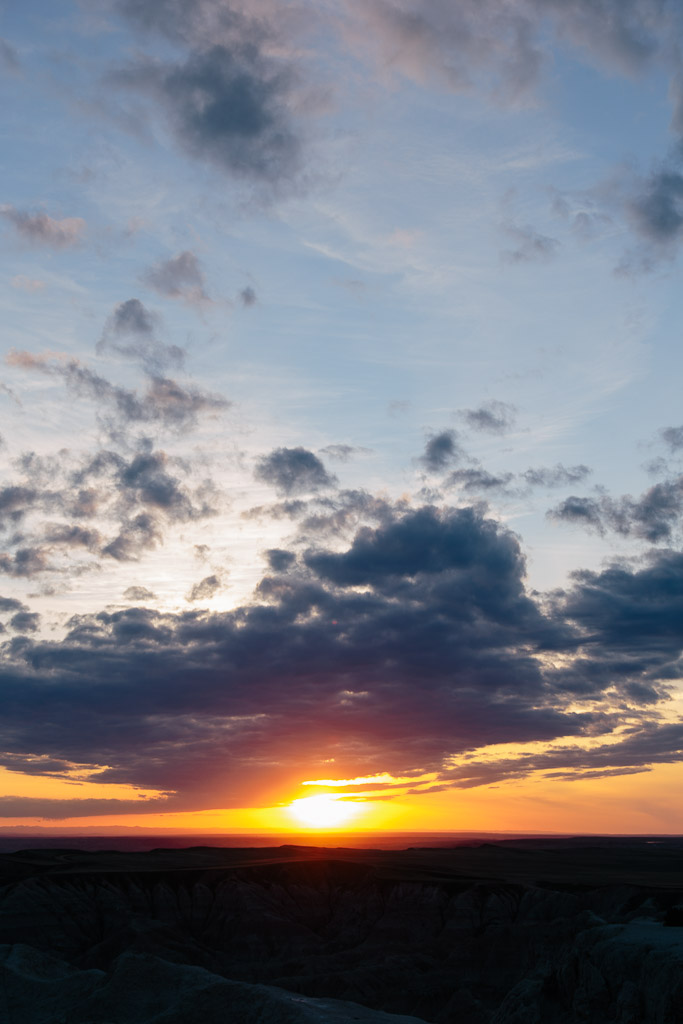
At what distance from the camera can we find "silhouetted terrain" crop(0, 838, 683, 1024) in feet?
110

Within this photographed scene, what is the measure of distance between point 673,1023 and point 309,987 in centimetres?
4385

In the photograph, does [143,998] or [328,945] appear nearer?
[143,998]

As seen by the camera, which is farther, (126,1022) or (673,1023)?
(126,1022)

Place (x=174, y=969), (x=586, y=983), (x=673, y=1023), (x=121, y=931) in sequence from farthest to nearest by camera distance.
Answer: (x=121, y=931)
(x=174, y=969)
(x=586, y=983)
(x=673, y=1023)

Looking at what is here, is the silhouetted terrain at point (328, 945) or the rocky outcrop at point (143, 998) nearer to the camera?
the rocky outcrop at point (143, 998)

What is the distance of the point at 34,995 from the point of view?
4200cm

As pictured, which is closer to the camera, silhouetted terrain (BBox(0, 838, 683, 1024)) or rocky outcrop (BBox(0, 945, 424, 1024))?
rocky outcrop (BBox(0, 945, 424, 1024))

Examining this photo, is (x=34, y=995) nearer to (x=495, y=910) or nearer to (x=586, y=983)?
(x=586, y=983)

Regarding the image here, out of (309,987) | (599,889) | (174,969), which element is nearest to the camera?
(174,969)

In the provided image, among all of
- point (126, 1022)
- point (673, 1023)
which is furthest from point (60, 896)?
point (673, 1023)

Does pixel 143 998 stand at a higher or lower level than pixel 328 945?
higher

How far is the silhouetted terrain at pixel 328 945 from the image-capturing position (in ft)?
110

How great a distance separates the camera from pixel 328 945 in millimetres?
82438

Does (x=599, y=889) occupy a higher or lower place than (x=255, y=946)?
higher
